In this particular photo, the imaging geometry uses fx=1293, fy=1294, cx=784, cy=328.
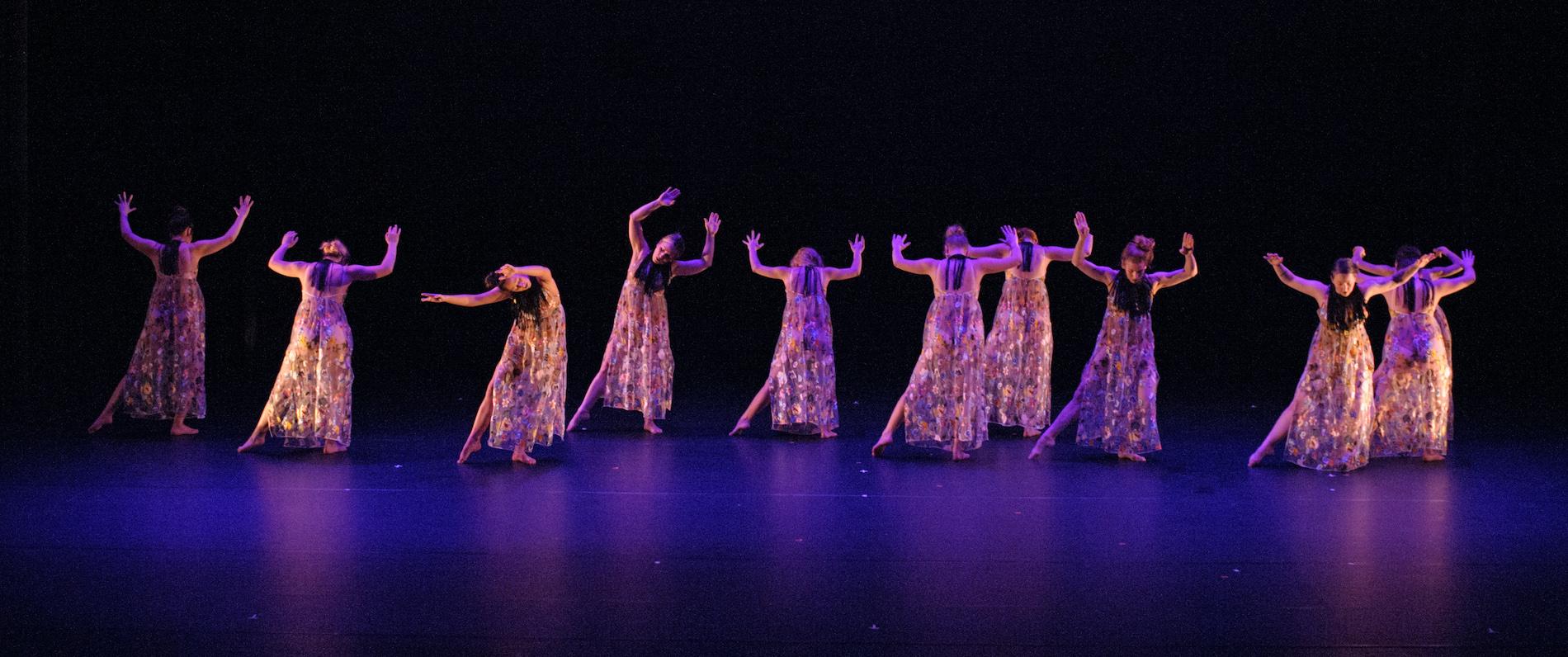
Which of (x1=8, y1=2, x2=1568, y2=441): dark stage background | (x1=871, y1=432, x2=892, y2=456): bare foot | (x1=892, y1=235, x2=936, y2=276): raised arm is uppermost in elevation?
(x1=8, y1=2, x2=1568, y2=441): dark stage background

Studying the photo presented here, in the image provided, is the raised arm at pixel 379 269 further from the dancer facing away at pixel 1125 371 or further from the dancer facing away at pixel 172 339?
the dancer facing away at pixel 1125 371

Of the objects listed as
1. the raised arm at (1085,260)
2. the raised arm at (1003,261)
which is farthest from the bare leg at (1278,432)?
the raised arm at (1003,261)

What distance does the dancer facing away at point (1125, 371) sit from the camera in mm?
6863

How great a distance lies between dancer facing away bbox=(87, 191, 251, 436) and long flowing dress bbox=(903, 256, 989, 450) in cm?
403

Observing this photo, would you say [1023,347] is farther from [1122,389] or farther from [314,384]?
[314,384]

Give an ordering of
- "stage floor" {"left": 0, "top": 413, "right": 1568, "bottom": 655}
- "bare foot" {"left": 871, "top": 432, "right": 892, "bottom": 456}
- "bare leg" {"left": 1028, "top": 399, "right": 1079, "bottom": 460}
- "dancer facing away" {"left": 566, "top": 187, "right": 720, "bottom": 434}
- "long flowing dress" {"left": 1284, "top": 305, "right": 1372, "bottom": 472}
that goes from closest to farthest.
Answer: "stage floor" {"left": 0, "top": 413, "right": 1568, "bottom": 655}
"long flowing dress" {"left": 1284, "top": 305, "right": 1372, "bottom": 472}
"bare foot" {"left": 871, "top": 432, "right": 892, "bottom": 456}
"bare leg" {"left": 1028, "top": 399, "right": 1079, "bottom": 460}
"dancer facing away" {"left": 566, "top": 187, "right": 720, "bottom": 434}

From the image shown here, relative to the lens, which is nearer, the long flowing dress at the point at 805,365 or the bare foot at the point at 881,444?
the bare foot at the point at 881,444

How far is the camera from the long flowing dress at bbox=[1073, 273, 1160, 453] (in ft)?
22.5

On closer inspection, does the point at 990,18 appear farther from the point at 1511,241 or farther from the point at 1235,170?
the point at 1511,241

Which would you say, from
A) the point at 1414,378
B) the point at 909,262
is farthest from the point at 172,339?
the point at 1414,378

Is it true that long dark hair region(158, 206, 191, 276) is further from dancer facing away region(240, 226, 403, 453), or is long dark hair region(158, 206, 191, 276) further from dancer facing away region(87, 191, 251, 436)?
dancer facing away region(240, 226, 403, 453)

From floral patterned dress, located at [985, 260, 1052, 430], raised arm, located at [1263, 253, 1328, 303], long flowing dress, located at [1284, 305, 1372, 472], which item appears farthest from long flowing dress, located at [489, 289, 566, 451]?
long flowing dress, located at [1284, 305, 1372, 472]

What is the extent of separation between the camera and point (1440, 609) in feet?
13.4

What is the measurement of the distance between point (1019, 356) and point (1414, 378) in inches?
86.6
